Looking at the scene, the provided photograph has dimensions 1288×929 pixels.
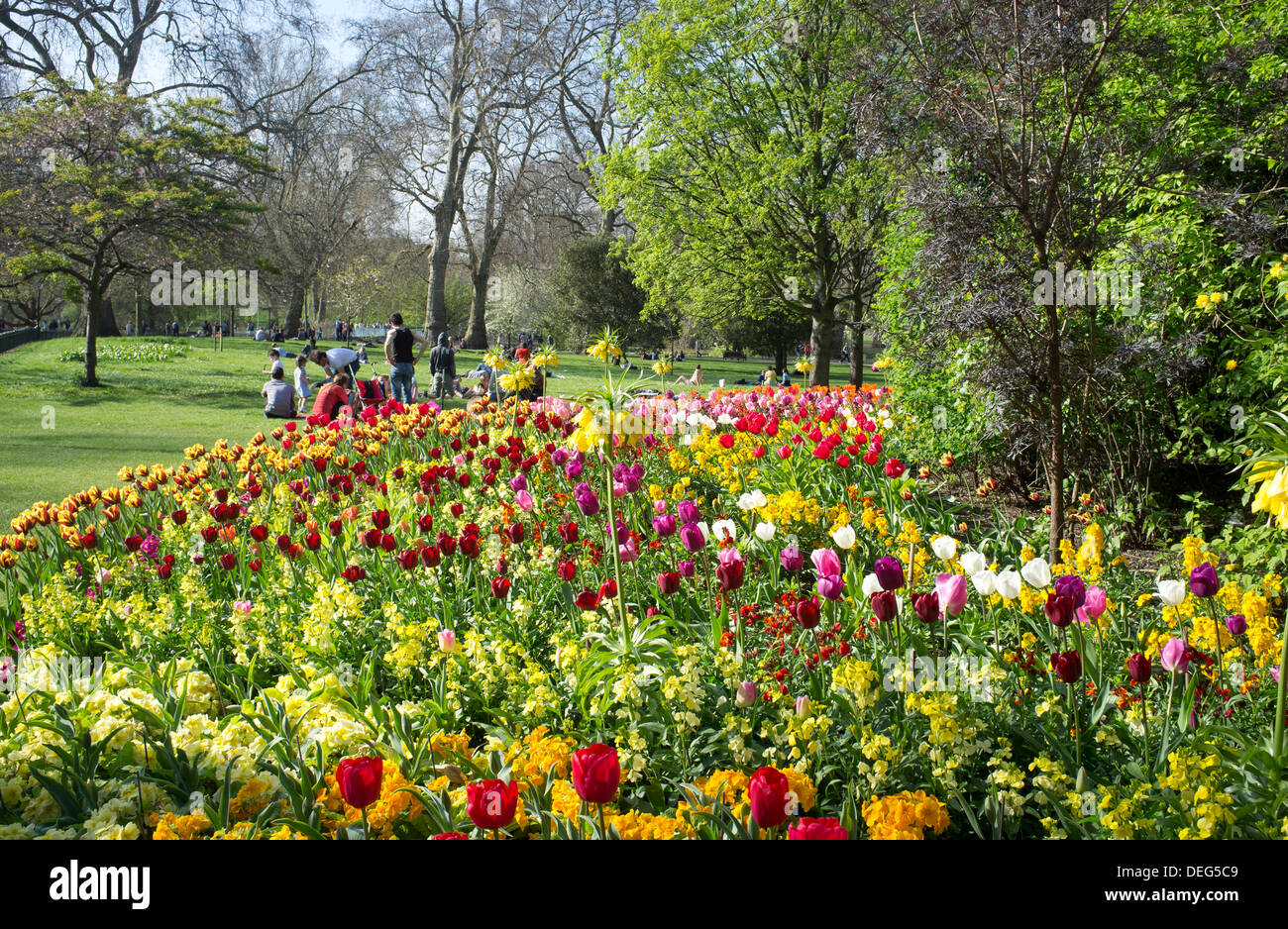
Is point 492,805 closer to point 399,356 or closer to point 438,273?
point 399,356

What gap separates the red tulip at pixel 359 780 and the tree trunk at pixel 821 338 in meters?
17.8

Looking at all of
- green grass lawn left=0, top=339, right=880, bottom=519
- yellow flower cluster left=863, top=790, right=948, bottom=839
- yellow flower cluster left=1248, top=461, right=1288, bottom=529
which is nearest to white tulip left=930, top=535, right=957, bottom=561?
yellow flower cluster left=1248, top=461, right=1288, bottom=529

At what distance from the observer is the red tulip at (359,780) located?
4.96 ft

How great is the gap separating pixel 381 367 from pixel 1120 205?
21.7 meters

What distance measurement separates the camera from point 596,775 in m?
1.45

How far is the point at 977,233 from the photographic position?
4.37 m

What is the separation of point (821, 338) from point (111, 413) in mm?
14418

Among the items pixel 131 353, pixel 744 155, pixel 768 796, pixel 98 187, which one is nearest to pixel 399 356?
pixel 98 187

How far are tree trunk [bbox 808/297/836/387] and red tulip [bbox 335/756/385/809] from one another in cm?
1781

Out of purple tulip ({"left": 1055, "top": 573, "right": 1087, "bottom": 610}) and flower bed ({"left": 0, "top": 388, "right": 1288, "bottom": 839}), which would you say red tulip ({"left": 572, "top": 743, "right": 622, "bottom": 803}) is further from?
purple tulip ({"left": 1055, "top": 573, "right": 1087, "bottom": 610})

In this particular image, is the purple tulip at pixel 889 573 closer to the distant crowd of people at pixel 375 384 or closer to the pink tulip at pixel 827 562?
the pink tulip at pixel 827 562

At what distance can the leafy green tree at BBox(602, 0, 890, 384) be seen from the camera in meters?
16.5

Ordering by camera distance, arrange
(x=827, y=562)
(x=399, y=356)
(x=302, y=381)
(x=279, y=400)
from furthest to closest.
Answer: (x=302, y=381)
(x=399, y=356)
(x=279, y=400)
(x=827, y=562)

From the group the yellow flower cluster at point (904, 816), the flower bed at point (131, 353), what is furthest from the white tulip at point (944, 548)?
the flower bed at point (131, 353)
